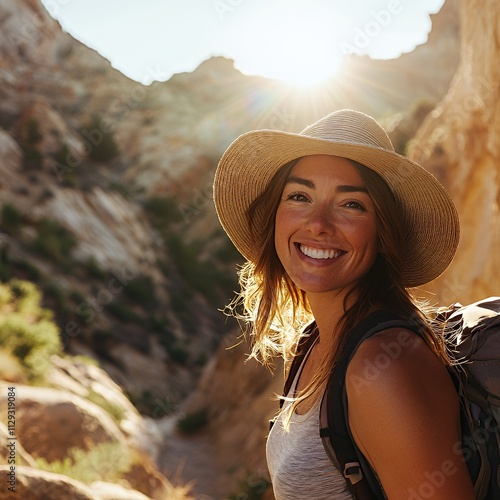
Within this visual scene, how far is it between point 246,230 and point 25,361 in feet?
28.2

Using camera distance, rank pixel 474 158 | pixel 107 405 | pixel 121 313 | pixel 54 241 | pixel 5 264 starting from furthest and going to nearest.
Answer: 1. pixel 121 313
2. pixel 54 241
3. pixel 5 264
4. pixel 107 405
5. pixel 474 158

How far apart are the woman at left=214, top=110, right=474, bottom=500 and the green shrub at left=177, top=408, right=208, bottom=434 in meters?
12.7

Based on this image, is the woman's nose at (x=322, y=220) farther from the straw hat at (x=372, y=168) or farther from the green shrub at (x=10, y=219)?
the green shrub at (x=10, y=219)

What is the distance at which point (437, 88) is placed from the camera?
176 ft

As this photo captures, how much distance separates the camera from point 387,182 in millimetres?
2158

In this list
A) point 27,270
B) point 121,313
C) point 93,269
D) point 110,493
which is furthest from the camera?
point 93,269

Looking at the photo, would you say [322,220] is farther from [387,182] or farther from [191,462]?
[191,462]

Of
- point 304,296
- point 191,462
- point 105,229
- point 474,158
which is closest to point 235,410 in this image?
point 191,462

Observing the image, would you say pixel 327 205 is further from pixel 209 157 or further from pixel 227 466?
pixel 209 157

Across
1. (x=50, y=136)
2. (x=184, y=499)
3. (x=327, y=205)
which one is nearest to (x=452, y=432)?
(x=327, y=205)

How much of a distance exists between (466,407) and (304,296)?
135 centimetres

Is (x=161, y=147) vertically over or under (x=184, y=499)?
over

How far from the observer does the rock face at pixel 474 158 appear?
7.02m

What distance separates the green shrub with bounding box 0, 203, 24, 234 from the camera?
1978 centimetres
